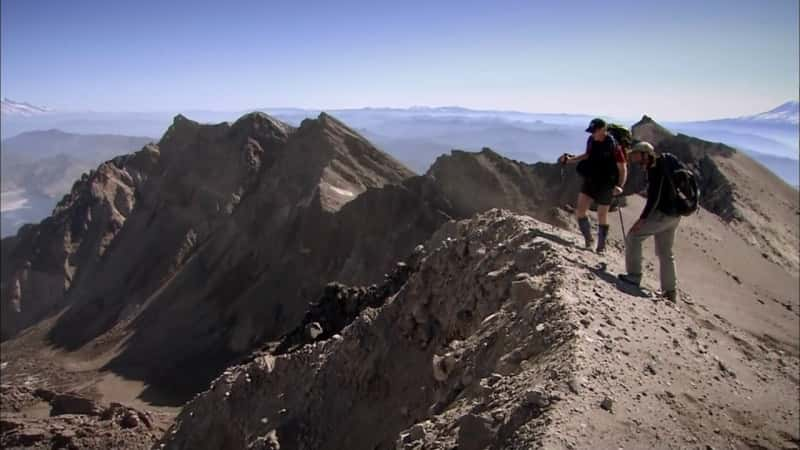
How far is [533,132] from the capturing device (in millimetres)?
199125

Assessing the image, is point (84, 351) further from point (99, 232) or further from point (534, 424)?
point (534, 424)

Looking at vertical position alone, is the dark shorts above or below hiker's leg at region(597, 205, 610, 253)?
above

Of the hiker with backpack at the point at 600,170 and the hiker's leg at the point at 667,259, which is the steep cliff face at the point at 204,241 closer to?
the hiker with backpack at the point at 600,170

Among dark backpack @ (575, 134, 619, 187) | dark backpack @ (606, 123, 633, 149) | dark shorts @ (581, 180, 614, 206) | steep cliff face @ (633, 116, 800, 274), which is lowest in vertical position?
steep cliff face @ (633, 116, 800, 274)

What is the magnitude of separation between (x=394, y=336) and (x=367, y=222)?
18.9 meters

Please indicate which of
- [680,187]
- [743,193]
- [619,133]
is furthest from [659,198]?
[743,193]

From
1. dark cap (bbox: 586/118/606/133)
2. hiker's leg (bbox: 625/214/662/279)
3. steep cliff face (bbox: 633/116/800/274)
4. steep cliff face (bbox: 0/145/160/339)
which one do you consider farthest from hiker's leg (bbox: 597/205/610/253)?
steep cliff face (bbox: 0/145/160/339)

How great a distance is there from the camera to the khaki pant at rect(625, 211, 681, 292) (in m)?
6.94

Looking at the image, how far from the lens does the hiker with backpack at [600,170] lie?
7426mm

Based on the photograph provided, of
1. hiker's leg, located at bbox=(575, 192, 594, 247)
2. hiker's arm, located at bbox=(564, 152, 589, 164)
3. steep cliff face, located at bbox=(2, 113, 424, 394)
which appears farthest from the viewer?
steep cliff face, located at bbox=(2, 113, 424, 394)

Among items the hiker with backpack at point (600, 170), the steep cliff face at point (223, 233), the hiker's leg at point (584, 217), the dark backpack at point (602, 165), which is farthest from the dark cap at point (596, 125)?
the steep cliff face at point (223, 233)

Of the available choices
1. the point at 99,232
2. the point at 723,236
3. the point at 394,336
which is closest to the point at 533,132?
the point at 99,232

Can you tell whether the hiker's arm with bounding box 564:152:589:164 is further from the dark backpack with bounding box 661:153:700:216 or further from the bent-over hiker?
the dark backpack with bounding box 661:153:700:216

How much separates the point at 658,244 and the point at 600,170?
1175 millimetres
